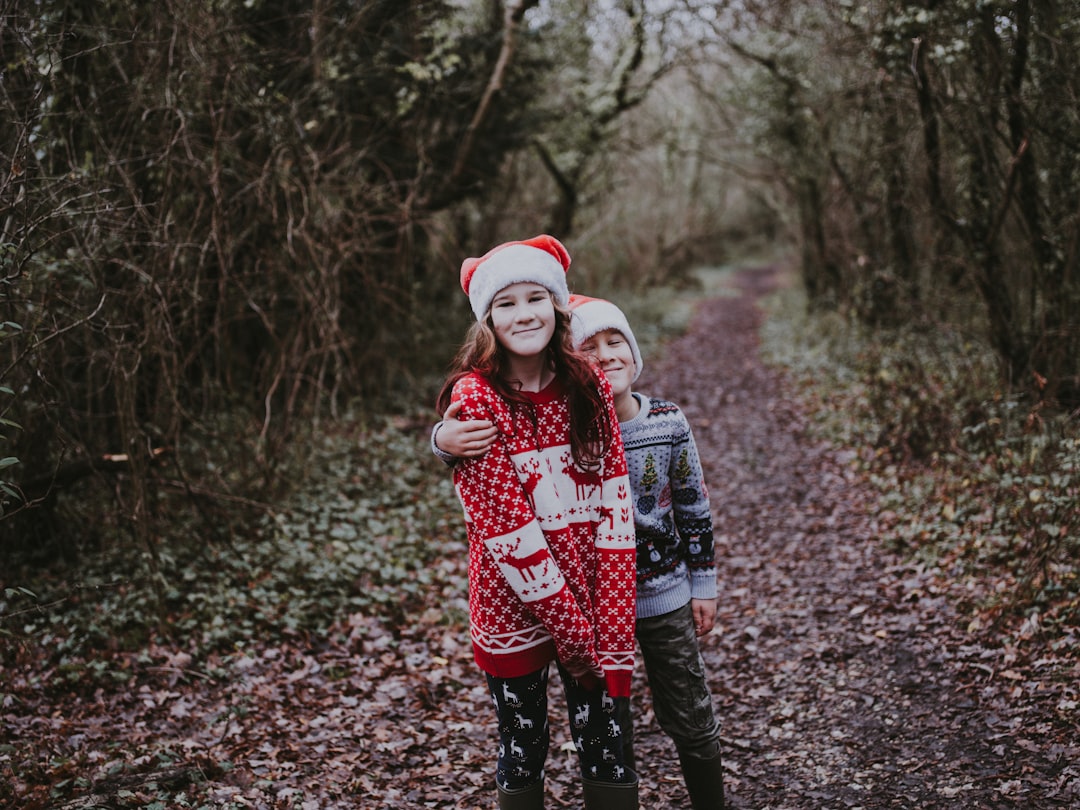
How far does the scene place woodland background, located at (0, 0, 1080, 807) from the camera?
477cm

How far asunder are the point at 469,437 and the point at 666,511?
2.78ft

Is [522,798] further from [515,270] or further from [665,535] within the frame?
[515,270]

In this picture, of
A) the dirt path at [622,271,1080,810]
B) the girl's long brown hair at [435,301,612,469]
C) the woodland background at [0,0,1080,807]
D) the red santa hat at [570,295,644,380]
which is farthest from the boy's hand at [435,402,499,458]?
the dirt path at [622,271,1080,810]

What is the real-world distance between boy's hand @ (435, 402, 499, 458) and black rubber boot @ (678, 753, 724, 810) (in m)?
1.43

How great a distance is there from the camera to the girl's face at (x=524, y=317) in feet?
7.57

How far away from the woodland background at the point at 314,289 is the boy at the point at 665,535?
2.01 metres

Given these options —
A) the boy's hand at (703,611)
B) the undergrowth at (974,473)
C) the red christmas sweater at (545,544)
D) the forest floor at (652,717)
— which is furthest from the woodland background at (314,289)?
the boy's hand at (703,611)

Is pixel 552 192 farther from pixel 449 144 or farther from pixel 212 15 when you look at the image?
pixel 212 15

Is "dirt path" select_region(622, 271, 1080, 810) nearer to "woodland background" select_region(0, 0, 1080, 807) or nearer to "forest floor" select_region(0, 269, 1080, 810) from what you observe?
"forest floor" select_region(0, 269, 1080, 810)

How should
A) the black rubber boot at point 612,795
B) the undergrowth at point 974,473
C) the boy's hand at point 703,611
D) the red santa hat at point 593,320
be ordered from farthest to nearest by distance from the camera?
the undergrowth at point 974,473 → the boy's hand at point 703,611 → the red santa hat at point 593,320 → the black rubber boot at point 612,795

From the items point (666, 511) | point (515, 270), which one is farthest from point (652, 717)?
point (515, 270)

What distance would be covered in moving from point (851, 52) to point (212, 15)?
643 centimetres

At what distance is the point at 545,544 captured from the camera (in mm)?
2236

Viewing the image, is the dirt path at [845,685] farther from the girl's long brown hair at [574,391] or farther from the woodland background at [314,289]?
the girl's long brown hair at [574,391]
